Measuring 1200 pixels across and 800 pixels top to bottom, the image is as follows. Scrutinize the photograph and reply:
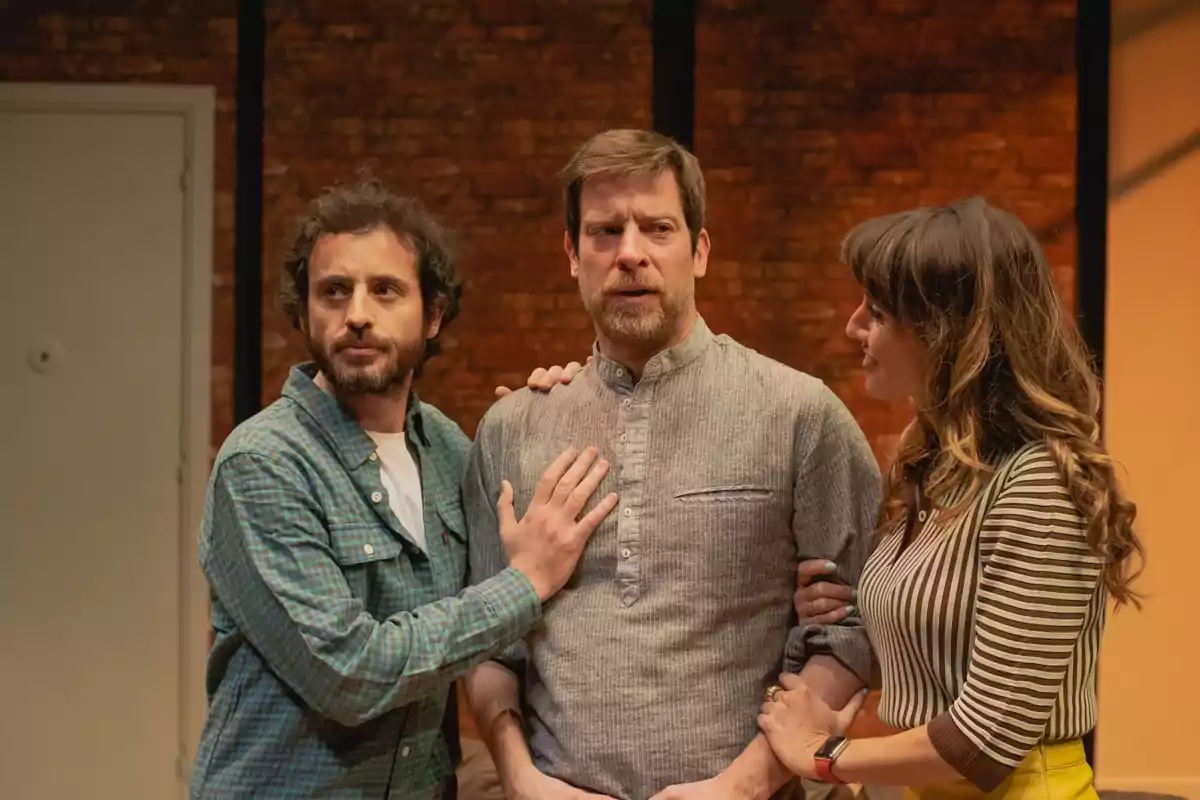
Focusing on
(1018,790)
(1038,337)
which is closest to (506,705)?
(1018,790)

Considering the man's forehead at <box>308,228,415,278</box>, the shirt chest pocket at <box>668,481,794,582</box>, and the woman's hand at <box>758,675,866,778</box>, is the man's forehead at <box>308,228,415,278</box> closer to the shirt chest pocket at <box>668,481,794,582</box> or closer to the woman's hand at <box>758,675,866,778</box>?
the shirt chest pocket at <box>668,481,794,582</box>

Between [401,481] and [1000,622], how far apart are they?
1002mm

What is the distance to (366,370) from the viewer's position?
69.2 inches

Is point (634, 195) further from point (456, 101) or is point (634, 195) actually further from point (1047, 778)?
point (456, 101)

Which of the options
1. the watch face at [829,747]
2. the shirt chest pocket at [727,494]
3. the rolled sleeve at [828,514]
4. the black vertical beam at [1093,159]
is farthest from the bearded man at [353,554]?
the black vertical beam at [1093,159]

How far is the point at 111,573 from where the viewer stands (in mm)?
3303

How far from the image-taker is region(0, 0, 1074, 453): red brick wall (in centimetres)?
329

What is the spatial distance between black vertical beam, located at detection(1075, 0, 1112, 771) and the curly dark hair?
228 centimetres

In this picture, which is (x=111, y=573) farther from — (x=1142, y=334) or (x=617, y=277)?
(x=1142, y=334)

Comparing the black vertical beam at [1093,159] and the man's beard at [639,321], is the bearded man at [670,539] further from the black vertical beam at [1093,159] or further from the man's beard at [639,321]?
the black vertical beam at [1093,159]

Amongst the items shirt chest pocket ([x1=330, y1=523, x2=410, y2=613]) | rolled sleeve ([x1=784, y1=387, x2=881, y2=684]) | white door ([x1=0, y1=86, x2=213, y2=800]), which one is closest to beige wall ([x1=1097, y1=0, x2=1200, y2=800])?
rolled sleeve ([x1=784, y1=387, x2=881, y2=684])

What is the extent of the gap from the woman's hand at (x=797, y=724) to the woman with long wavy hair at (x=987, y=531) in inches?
1.1

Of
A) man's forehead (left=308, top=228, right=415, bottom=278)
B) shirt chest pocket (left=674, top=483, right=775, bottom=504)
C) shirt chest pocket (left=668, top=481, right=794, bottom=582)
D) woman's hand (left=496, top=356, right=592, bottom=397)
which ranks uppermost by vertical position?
man's forehead (left=308, top=228, right=415, bottom=278)

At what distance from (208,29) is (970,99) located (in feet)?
7.84
